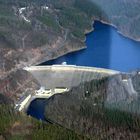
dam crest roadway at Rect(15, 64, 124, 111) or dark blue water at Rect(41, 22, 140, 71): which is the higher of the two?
dark blue water at Rect(41, 22, 140, 71)

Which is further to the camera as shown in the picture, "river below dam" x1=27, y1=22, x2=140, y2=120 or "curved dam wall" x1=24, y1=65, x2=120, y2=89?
"curved dam wall" x1=24, y1=65, x2=120, y2=89

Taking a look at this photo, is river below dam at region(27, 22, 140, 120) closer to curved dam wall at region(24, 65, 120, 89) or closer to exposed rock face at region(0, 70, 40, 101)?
curved dam wall at region(24, 65, 120, 89)

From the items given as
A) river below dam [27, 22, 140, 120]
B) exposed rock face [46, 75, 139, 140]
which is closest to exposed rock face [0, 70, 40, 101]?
river below dam [27, 22, 140, 120]

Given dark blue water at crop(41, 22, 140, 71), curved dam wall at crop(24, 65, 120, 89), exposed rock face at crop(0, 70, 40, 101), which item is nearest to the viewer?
dark blue water at crop(41, 22, 140, 71)

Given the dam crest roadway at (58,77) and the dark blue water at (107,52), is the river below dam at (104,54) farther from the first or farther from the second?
the dam crest roadway at (58,77)

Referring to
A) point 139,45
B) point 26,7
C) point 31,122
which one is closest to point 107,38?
point 139,45

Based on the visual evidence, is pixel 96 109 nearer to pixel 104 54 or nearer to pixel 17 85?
pixel 17 85

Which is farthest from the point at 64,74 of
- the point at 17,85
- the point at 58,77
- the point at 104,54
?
the point at 17,85

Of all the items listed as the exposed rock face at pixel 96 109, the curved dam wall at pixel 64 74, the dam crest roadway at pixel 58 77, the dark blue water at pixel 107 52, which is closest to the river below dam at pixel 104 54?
the dark blue water at pixel 107 52
